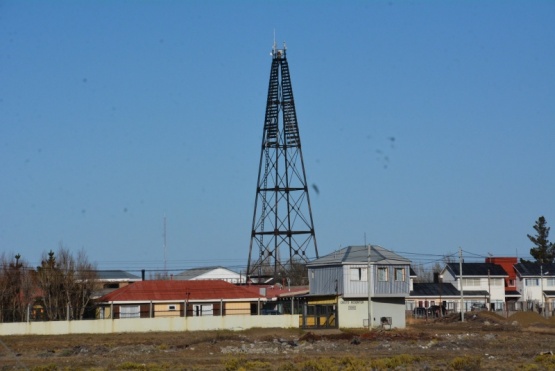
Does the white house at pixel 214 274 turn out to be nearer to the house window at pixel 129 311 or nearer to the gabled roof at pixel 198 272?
the gabled roof at pixel 198 272

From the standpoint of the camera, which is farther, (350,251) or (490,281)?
(490,281)

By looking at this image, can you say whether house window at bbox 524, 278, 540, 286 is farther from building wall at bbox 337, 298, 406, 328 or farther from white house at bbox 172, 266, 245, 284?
building wall at bbox 337, 298, 406, 328

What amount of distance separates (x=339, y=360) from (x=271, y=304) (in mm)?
40184

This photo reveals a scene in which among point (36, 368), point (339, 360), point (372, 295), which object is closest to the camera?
point (36, 368)

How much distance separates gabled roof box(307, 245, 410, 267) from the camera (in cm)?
7119

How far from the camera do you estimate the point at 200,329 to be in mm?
64688

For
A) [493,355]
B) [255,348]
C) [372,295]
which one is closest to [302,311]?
[372,295]

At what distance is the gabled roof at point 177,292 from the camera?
75.1m

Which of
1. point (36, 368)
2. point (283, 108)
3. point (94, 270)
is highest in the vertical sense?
point (283, 108)

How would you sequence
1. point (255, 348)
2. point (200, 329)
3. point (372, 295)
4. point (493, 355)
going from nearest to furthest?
point (493, 355) → point (255, 348) → point (200, 329) → point (372, 295)

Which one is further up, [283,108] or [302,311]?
[283,108]

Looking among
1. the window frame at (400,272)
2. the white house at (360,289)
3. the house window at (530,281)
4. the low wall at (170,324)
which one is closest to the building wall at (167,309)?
the low wall at (170,324)

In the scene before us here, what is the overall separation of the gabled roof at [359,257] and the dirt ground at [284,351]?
8.60m

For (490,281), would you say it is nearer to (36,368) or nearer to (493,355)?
(493,355)
